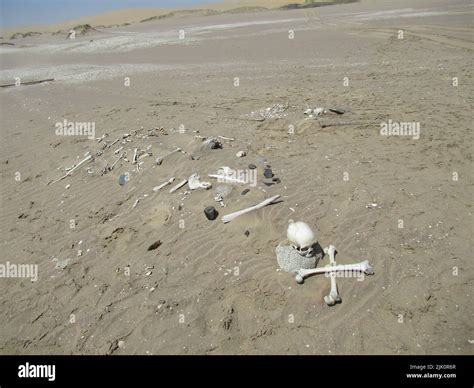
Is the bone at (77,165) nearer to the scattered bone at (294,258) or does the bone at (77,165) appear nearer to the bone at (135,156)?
the bone at (135,156)

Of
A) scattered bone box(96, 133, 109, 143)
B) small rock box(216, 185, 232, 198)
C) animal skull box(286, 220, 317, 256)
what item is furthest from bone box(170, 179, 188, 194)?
scattered bone box(96, 133, 109, 143)

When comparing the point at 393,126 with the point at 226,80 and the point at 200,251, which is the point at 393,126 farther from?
the point at 226,80

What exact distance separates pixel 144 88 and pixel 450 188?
41.2 feet

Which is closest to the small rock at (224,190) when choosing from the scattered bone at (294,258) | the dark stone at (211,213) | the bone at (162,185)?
the dark stone at (211,213)

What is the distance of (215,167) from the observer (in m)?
6.96

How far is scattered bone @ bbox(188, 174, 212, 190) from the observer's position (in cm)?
642

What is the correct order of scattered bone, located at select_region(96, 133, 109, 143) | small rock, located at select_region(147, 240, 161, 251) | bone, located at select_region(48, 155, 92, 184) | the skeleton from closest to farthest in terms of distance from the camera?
1. the skeleton
2. small rock, located at select_region(147, 240, 161, 251)
3. bone, located at select_region(48, 155, 92, 184)
4. scattered bone, located at select_region(96, 133, 109, 143)

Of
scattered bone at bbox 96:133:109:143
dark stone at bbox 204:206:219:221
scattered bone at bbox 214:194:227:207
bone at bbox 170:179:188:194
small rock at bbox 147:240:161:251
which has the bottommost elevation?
small rock at bbox 147:240:161:251

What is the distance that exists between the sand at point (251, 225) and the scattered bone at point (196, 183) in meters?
0.12

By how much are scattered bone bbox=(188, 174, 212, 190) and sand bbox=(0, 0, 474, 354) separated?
0.38ft

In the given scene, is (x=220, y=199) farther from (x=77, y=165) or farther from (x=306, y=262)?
(x=77, y=165)

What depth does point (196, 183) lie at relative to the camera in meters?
6.55

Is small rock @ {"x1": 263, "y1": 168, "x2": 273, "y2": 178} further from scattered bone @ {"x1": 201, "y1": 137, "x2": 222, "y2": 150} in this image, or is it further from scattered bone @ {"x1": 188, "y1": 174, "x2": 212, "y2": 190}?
Answer: scattered bone @ {"x1": 201, "y1": 137, "x2": 222, "y2": 150}
